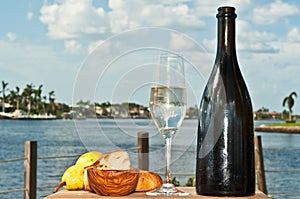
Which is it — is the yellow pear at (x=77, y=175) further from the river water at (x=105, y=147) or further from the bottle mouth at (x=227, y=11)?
the bottle mouth at (x=227, y=11)

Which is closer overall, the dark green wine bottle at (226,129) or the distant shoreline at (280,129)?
the dark green wine bottle at (226,129)

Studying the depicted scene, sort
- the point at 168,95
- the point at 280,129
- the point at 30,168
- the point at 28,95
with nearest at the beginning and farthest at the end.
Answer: the point at 168,95 < the point at 30,168 < the point at 280,129 < the point at 28,95

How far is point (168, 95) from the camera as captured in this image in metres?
0.98

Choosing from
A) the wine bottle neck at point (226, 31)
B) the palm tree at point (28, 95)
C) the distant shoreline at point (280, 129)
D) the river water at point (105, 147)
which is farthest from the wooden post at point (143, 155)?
the palm tree at point (28, 95)

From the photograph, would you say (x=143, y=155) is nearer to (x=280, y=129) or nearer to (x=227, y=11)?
(x=227, y=11)

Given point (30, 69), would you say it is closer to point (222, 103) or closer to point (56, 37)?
point (56, 37)

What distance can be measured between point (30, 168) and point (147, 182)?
2.42 m

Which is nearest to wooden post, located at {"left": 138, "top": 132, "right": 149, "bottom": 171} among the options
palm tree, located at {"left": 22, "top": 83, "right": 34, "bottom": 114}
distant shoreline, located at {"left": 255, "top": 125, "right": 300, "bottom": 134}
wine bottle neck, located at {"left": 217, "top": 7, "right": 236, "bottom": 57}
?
wine bottle neck, located at {"left": 217, "top": 7, "right": 236, "bottom": 57}

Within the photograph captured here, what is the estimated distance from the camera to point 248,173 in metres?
1.03

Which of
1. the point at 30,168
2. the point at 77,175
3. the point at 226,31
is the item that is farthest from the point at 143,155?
the point at 30,168

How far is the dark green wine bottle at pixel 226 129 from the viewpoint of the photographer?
1018 millimetres

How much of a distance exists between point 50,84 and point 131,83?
3312 cm

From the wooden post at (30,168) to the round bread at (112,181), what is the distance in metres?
2.39

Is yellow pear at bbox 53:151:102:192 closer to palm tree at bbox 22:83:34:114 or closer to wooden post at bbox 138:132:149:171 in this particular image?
wooden post at bbox 138:132:149:171
